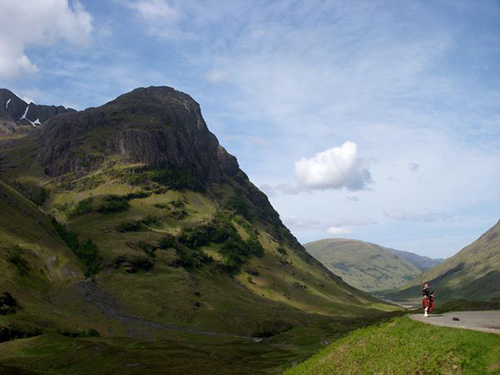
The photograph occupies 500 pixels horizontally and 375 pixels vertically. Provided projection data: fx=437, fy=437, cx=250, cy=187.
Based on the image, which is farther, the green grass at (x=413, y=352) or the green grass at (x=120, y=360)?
the green grass at (x=120, y=360)

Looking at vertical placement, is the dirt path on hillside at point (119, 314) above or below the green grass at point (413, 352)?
below

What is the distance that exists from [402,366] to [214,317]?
525 ft

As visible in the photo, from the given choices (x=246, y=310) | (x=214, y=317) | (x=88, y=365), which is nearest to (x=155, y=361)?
(x=88, y=365)

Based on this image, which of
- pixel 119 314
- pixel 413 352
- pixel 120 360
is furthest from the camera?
pixel 119 314

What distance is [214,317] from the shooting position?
185375 millimetres

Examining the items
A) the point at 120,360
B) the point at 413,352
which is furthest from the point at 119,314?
the point at 413,352

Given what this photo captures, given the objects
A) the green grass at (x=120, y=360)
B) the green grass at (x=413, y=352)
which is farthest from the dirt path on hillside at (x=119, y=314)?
the green grass at (x=413, y=352)

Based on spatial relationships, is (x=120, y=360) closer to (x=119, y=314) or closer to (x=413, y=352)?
(x=413, y=352)

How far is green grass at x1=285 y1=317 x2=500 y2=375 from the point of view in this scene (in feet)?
100.0

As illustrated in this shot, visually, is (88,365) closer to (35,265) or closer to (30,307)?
(30,307)

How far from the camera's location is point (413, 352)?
34.1 m

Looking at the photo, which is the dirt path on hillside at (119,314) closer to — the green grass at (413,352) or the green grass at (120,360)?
the green grass at (120,360)

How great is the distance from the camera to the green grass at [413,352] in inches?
1200

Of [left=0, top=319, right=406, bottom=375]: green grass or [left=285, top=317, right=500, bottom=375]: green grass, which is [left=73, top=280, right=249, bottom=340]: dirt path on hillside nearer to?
[left=0, top=319, right=406, bottom=375]: green grass
